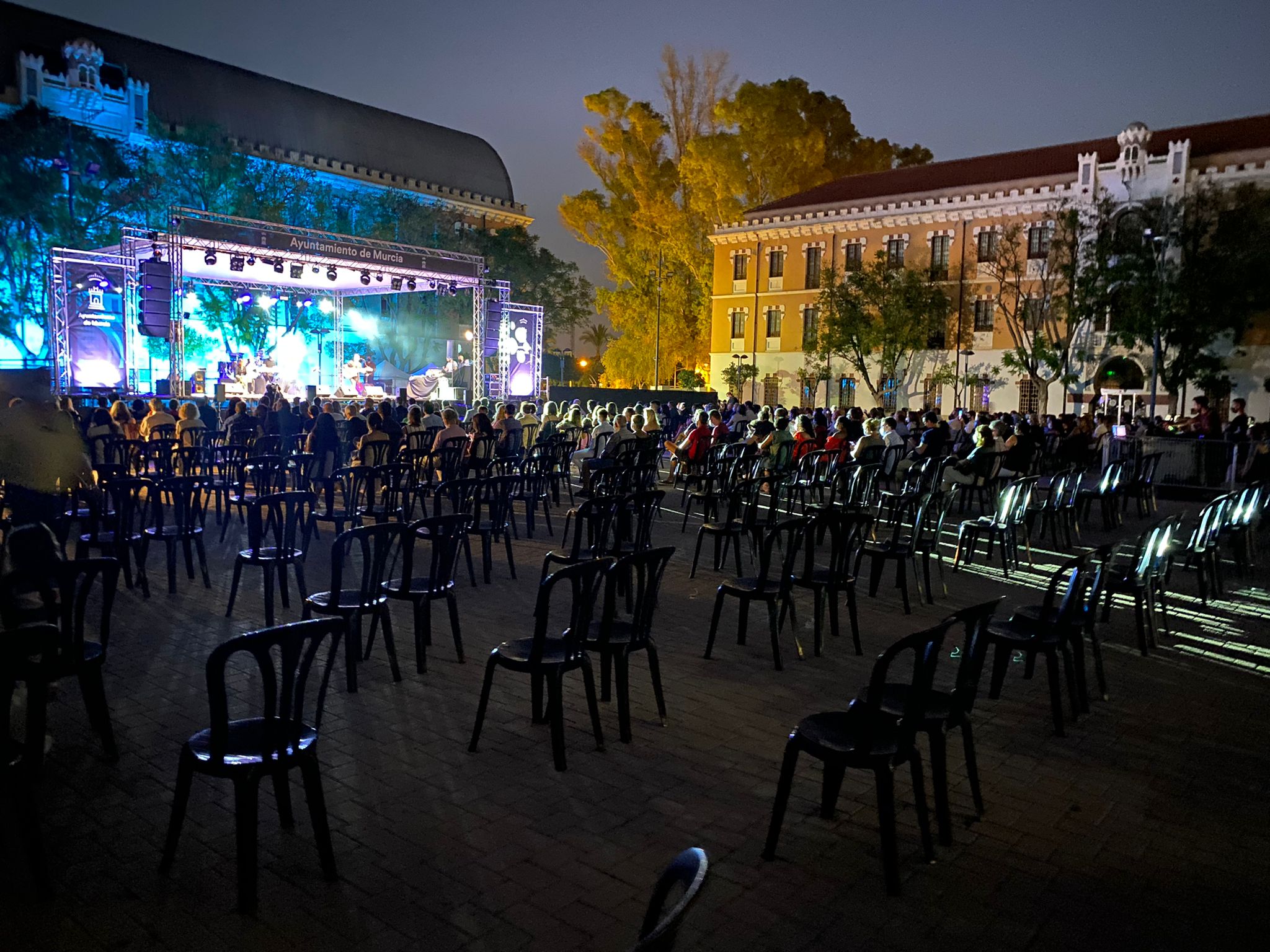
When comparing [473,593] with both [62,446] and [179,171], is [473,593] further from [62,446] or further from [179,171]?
[179,171]

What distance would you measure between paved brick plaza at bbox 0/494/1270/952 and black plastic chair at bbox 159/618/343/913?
16 cm

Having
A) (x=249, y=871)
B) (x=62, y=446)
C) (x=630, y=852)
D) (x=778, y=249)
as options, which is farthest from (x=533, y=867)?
(x=778, y=249)

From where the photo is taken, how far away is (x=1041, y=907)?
315 cm

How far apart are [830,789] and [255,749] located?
7.40ft

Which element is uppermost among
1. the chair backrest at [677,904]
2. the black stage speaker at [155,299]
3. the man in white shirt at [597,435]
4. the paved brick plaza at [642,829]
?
the black stage speaker at [155,299]

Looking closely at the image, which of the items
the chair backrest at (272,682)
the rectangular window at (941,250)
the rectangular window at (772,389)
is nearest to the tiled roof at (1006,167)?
the rectangular window at (941,250)

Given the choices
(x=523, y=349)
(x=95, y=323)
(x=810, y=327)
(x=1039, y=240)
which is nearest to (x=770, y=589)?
(x=95, y=323)

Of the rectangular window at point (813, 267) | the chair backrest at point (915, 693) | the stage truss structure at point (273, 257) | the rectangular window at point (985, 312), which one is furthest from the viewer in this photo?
the rectangular window at point (813, 267)

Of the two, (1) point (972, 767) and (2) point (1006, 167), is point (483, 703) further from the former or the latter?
(2) point (1006, 167)

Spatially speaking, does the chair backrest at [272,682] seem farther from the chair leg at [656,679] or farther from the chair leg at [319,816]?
the chair leg at [656,679]

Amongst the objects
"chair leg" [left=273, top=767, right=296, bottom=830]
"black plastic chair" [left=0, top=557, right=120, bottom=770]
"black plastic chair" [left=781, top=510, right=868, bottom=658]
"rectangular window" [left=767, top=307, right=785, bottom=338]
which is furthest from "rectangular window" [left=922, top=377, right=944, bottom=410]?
"chair leg" [left=273, top=767, right=296, bottom=830]

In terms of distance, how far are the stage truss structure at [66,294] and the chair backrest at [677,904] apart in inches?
828

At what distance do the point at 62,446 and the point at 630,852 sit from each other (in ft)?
16.8

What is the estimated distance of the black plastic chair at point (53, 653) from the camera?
9.96 feet
